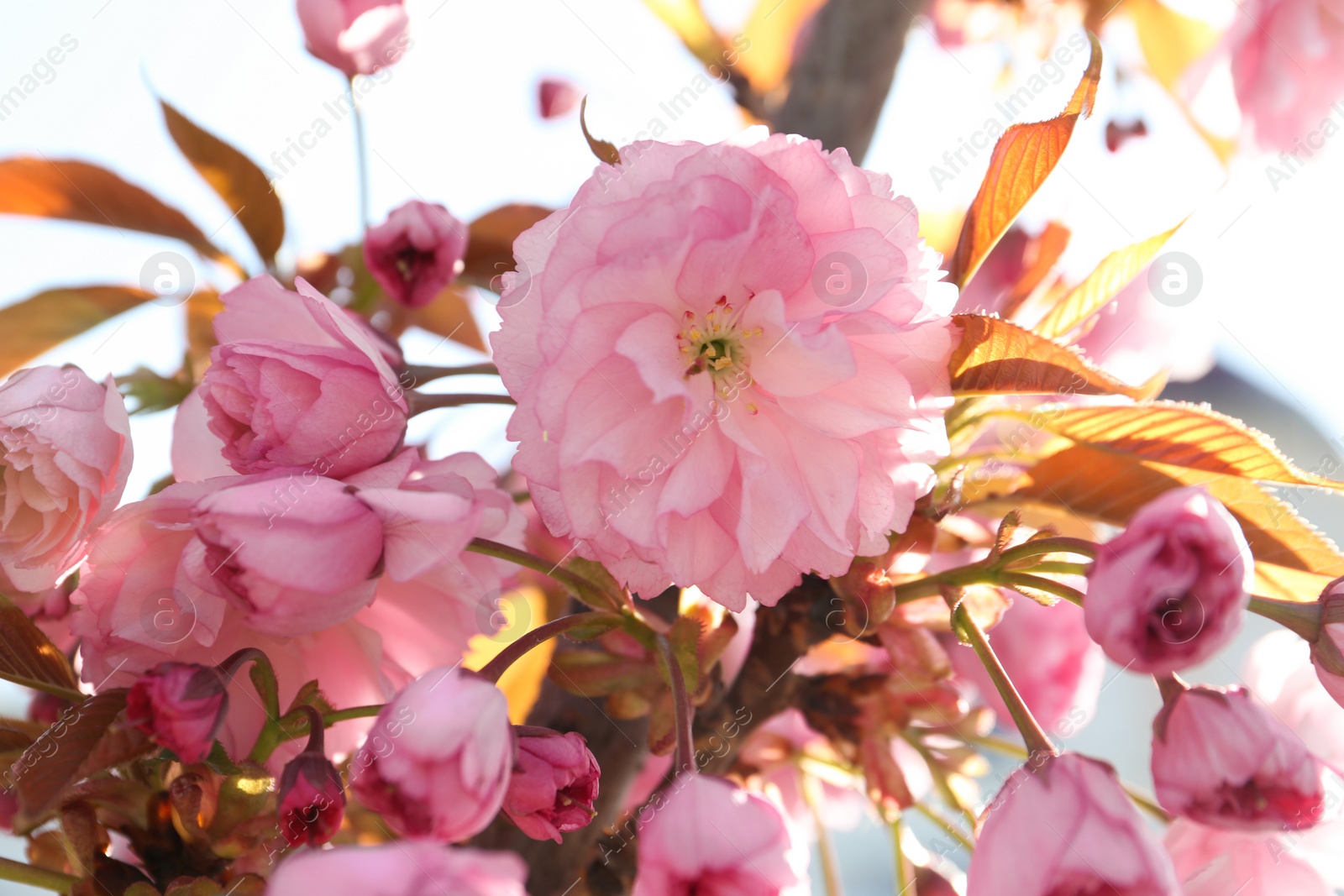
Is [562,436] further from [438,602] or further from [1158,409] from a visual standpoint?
[1158,409]

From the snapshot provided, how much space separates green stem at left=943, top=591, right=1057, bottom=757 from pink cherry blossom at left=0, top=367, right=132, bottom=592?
426 mm

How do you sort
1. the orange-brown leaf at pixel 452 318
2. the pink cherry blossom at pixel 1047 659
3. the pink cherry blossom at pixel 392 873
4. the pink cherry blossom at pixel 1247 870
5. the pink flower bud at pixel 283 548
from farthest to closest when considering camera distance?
the orange-brown leaf at pixel 452 318
the pink cherry blossom at pixel 1047 659
the pink cherry blossom at pixel 1247 870
the pink flower bud at pixel 283 548
the pink cherry blossom at pixel 392 873

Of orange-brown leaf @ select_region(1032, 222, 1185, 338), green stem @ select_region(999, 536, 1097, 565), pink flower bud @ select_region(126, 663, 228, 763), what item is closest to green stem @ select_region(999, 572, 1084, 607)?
green stem @ select_region(999, 536, 1097, 565)

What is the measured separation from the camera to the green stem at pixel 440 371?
22.4 inches

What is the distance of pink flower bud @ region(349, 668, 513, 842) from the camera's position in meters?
0.37

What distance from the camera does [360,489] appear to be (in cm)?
44

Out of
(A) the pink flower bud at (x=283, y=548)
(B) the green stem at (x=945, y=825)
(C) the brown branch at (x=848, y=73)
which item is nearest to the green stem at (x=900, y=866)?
(B) the green stem at (x=945, y=825)

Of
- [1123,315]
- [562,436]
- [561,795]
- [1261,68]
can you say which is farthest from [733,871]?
[1261,68]

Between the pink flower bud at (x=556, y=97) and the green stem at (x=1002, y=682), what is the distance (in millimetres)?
805

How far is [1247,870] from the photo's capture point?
1.73 ft

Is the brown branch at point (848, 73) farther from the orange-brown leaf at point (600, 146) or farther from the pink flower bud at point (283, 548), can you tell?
the pink flower bud at point (283, 548)

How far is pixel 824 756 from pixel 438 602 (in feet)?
1.51

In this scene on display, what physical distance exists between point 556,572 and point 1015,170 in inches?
12.3

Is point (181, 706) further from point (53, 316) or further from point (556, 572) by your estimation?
point (53, 316)
